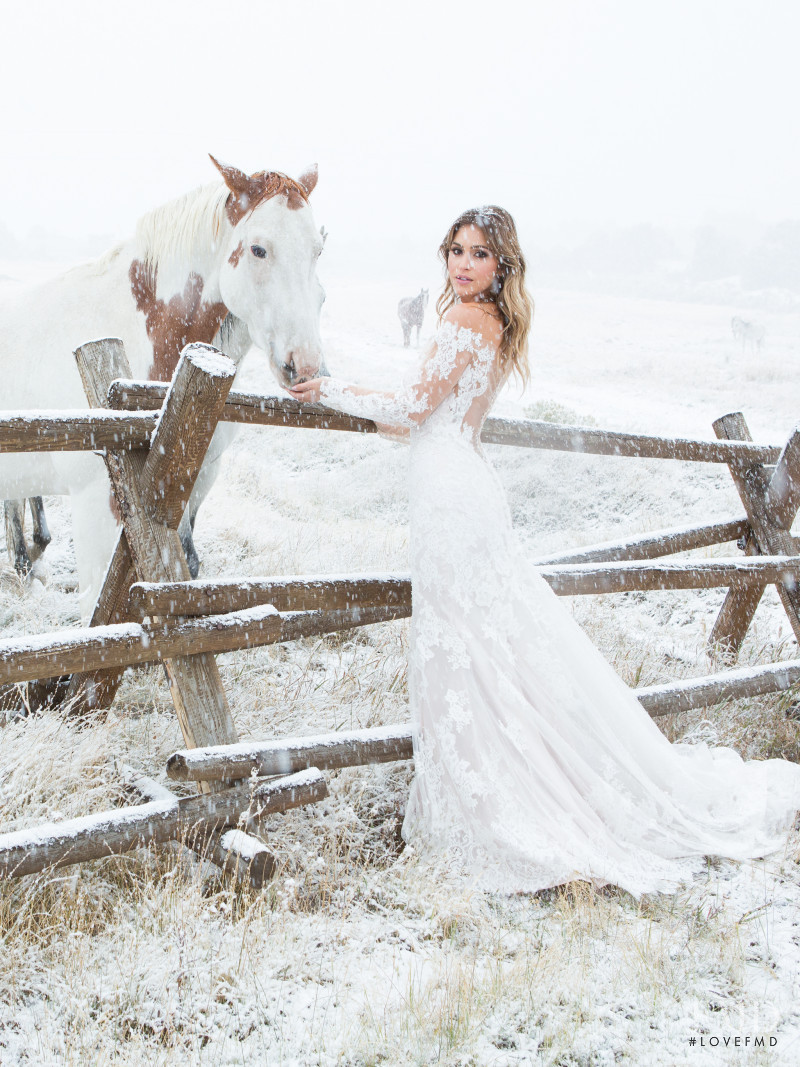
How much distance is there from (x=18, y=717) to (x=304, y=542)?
4.01 metres

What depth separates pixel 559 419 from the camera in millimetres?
13844

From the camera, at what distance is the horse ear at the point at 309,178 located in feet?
12.9

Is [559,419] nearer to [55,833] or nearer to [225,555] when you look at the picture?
[225,555]

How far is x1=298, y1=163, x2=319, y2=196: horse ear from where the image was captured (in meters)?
3.93

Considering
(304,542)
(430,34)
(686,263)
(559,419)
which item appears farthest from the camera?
(430,34)

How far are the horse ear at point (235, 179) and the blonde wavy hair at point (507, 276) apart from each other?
127 centimetres

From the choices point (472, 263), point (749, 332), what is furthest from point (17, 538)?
point (749, 332)

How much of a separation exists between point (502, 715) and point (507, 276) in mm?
1652

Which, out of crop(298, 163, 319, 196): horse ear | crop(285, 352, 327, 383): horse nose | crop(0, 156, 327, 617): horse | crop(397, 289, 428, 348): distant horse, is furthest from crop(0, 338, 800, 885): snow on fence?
crop(397, 289, 428, 348): distant horse

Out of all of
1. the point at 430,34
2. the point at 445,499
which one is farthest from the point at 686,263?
the point at 430,34

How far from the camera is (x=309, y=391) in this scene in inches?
106

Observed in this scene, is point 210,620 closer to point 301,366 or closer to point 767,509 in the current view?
point 301,366

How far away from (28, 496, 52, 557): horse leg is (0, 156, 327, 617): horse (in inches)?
58.5

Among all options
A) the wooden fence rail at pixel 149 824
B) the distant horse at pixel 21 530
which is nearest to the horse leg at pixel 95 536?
the wooden fence rail at pixel 149 824
